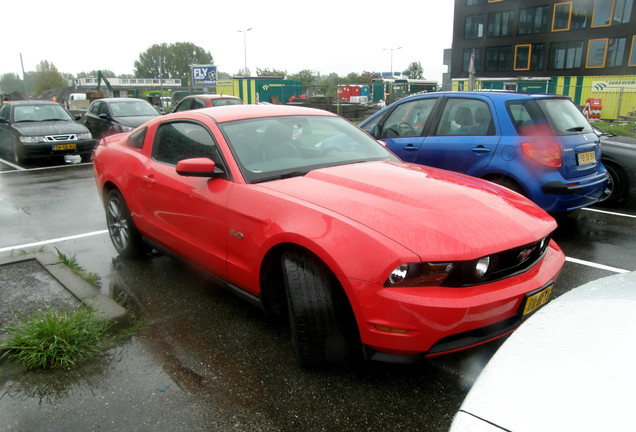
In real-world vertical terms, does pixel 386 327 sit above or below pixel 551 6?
below

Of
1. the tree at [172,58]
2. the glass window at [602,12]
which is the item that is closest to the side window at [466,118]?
the glass window at [602,12]

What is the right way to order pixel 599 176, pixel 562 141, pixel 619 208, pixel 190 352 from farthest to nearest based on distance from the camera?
pixel 619 208 < pixel 599 176 < pixel 562 141 < pixel 190 352

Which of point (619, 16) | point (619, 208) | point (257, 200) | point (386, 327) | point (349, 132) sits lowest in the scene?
point (619, 208)

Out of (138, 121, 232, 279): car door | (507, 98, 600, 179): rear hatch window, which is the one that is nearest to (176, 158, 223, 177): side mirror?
(138, 121, 232, 279): car door

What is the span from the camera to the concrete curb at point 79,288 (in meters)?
3.43

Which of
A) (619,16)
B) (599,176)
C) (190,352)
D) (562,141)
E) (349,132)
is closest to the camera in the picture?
(190,352)

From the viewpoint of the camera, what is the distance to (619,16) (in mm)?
39938

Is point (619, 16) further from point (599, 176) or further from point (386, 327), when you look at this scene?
point (386, 327)

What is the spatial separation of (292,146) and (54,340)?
208 cm

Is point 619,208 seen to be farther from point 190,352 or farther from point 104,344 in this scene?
point 104,344

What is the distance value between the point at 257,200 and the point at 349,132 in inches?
56.9

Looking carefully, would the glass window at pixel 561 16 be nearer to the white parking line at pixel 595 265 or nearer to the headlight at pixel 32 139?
the headlight at pixel 32 139

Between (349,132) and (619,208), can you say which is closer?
(349,132)

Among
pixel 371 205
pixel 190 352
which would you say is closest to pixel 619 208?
pixel 371 205
